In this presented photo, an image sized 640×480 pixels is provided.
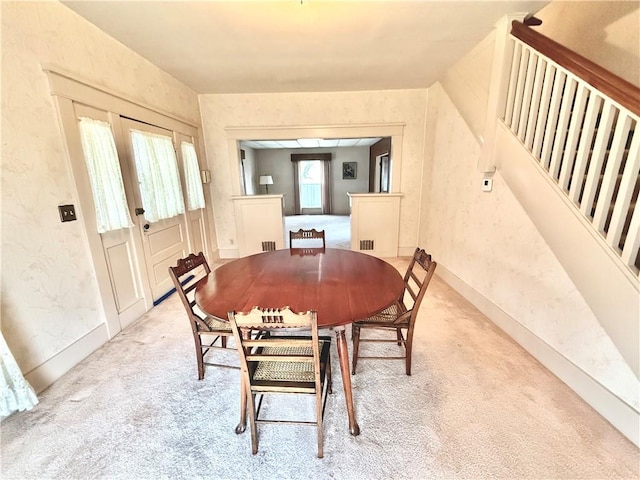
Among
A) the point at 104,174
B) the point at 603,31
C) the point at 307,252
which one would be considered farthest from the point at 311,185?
the point at 603,31

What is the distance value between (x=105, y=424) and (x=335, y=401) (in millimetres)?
1317

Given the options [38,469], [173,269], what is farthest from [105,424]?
[173,269]

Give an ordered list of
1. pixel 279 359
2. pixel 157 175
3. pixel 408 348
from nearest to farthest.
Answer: pixel 279 359
pixel 408 348
pixel 157 175

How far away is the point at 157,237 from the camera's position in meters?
2.94

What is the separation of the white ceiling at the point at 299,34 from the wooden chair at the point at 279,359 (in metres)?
A: 2.13

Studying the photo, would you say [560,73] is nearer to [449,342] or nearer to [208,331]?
[449,342]

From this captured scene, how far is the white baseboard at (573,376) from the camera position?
54.8 inches

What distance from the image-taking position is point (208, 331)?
1685 millimetres

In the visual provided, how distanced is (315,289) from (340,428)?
0.76m

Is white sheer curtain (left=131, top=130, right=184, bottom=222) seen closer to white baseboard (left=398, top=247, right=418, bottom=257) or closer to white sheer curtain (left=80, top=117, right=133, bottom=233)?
white sheer curtain (left=80, top=117, right=133, bottom=233)

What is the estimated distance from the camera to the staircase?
4.17 feet

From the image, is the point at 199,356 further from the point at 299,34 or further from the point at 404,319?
the point at 299,34

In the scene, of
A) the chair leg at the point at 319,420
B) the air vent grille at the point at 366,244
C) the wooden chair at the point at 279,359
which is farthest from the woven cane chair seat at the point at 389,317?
the air vent grille at the point at 366,244

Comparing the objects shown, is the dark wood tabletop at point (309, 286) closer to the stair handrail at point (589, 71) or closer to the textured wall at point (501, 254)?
the textured wall at point (501, 254)
